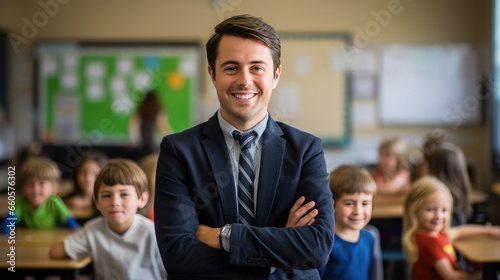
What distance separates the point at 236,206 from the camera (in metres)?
1.60

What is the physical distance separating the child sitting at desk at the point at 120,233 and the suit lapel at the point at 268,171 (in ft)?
2.55

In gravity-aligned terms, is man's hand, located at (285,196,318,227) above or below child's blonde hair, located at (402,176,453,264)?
above

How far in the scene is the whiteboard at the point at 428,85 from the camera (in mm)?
6312

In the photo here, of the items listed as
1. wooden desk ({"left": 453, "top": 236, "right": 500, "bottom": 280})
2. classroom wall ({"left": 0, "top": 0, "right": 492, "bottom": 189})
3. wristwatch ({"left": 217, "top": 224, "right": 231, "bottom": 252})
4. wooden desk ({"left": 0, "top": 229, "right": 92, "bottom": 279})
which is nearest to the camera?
wristwatch ({"left": 217, "top": 224, "right": 231, "bottom": 252})

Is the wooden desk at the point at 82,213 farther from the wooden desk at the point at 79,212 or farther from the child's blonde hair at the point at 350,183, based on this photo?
the child's blonde hair at the point at 350,183

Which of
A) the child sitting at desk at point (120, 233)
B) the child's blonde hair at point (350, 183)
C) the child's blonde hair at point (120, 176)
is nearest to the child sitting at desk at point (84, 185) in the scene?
the child sitting at desk at point (120, 233)

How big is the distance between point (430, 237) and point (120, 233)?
1.42 metres

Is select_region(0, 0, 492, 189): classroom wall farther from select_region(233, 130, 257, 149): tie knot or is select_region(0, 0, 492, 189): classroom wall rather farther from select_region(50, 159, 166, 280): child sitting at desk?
select_region(233, 130, 257, 149): tie knot

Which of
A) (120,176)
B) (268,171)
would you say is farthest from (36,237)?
(268,171)

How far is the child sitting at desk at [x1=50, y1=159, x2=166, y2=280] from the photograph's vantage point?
2.18m

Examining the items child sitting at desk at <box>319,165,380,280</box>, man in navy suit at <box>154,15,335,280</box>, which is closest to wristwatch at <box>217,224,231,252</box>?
man in navy suit at <box>154,15,335,280</box>

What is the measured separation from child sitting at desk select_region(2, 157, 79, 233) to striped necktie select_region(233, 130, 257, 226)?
1.79m

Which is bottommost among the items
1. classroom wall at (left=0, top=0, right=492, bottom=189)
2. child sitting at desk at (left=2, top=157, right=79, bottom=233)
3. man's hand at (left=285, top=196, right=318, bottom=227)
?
child sitting at desk at (left=2, top=157, right=79, bottom=233)

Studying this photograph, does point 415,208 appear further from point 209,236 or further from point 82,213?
point 82,213
